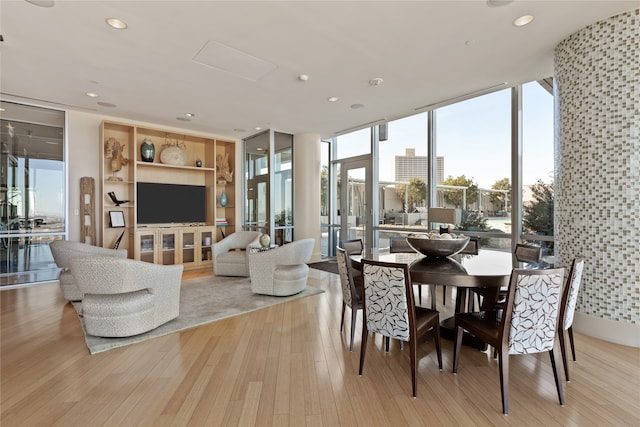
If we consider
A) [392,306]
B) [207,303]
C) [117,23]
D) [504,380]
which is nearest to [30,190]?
[207,303]

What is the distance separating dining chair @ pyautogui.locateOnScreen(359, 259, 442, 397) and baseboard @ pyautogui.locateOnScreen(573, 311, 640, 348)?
188 centimetres

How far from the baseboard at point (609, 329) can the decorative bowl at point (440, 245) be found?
1565mm

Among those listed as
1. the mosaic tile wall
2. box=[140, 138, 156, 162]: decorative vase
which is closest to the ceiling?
the mosaic tile wall

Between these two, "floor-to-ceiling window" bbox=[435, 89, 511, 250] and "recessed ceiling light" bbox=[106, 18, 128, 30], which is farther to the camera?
"floor-to-ceiling window" bbox=[435, 89, 511, 250]

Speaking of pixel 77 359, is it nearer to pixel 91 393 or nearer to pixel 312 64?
pixel 91 393

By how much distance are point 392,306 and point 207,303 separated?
8.92 ft

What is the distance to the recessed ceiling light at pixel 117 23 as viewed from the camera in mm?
2686

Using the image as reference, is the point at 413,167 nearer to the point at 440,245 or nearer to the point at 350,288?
the point at 440,245

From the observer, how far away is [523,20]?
269 cm

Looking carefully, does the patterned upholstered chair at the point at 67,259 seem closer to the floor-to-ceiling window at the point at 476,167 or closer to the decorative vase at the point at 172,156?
the decorative vase at the point at 172,156

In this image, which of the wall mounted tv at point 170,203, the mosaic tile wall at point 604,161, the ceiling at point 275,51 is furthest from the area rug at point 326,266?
the mosaic tile wall at point 604,161

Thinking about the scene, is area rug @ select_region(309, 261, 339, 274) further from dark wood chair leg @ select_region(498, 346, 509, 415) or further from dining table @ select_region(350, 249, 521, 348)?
dark wood chair leg @ select_region(498, 346, 509, 415)

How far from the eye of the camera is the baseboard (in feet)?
8.88

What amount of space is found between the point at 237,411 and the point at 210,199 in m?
5.44
